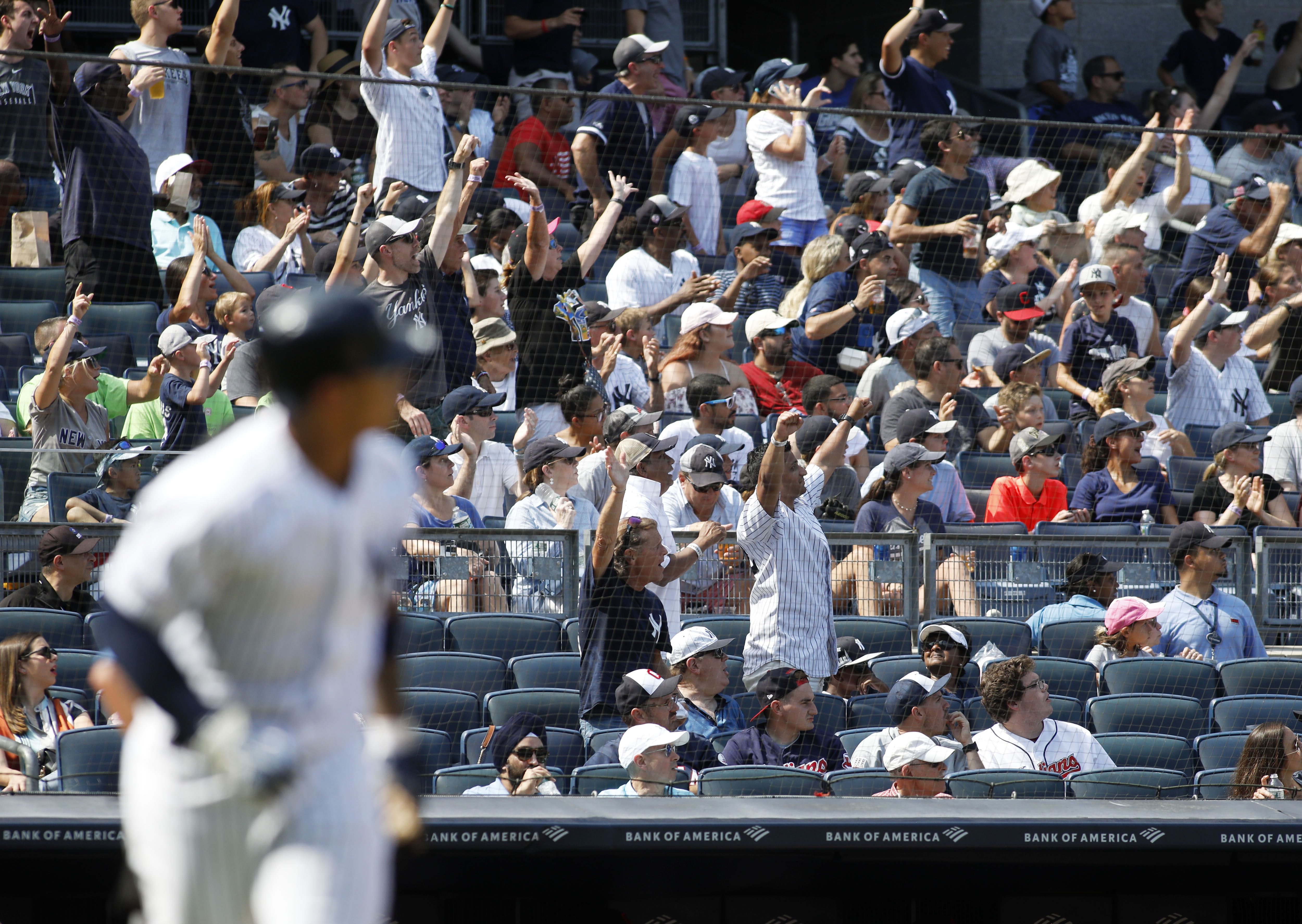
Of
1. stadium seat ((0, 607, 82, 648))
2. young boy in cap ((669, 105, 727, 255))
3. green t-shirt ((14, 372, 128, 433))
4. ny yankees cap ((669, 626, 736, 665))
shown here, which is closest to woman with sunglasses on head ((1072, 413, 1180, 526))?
ny yankees cap ((669, 626, 736, 665))

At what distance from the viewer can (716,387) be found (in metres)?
7.79

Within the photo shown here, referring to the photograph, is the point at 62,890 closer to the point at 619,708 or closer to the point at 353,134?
the point at 619,708

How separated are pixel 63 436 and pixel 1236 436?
5.37 meters

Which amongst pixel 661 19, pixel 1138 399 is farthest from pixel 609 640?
pixel 661 19

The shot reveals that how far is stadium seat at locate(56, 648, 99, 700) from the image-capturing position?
19.6ft

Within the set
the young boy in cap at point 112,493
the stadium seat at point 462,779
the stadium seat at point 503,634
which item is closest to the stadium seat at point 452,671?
the stadium seat at point 503,634

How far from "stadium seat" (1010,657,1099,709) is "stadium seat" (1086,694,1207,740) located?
0.50ft

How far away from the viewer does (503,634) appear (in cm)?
688

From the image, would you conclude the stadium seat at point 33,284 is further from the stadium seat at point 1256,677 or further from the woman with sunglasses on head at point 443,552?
the stadium seat at point 1256,677

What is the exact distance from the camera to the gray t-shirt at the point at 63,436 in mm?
6996

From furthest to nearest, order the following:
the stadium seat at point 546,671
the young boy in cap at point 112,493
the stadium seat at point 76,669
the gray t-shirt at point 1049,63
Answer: the gray t-shirt at point 1049,63 < the young boy in cap at point 112,493 < the stadium seat at point 546,671 < the stadium seat at point 76,669

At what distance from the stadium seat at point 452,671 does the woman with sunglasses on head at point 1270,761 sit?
272cm

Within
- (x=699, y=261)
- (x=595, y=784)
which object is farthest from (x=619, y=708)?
(x=699, y=261)

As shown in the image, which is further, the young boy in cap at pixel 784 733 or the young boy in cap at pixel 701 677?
the young boy in cap at pixel 701 677
